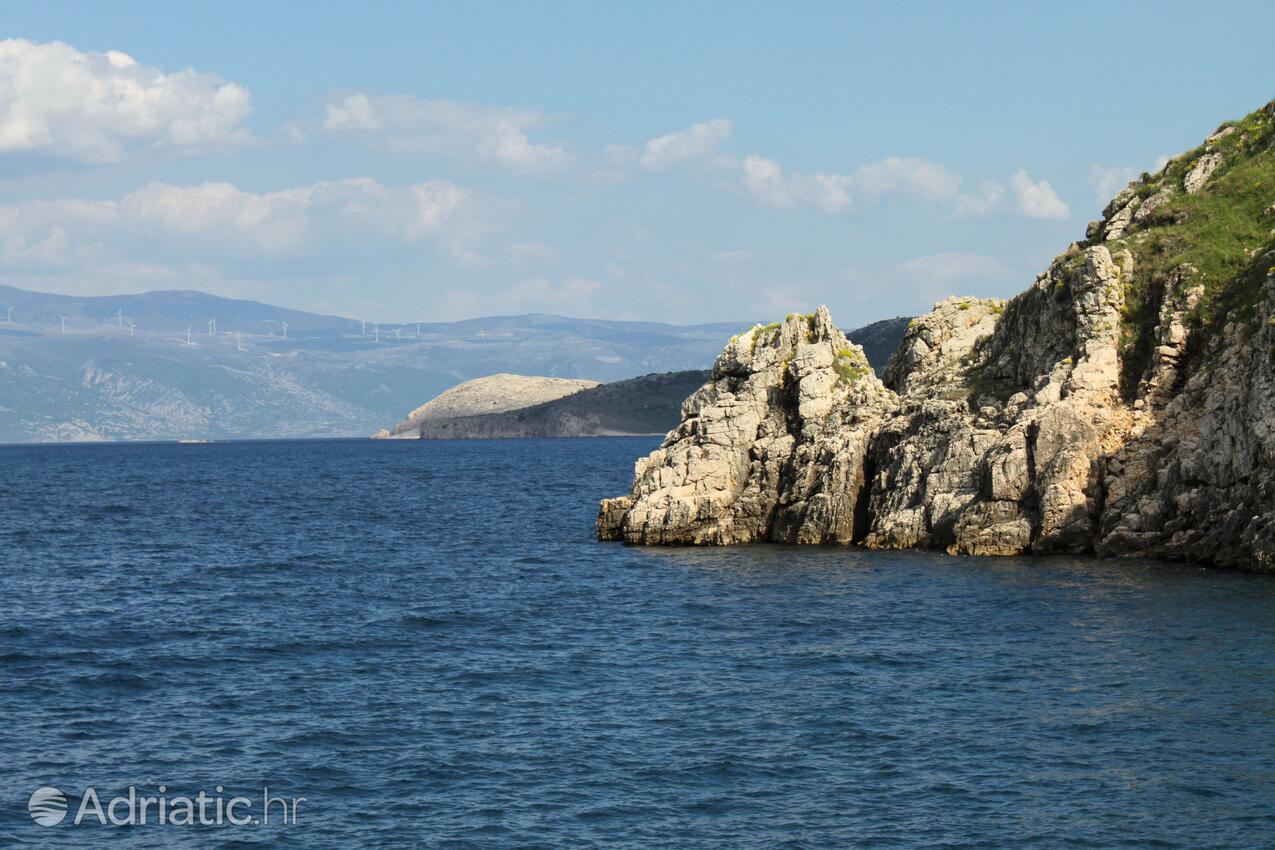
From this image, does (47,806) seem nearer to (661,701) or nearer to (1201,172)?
(661,701)

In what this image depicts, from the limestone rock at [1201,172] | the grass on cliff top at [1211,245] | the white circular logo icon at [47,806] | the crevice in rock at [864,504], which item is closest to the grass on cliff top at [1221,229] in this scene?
the grass on cliff top at [1211,245]

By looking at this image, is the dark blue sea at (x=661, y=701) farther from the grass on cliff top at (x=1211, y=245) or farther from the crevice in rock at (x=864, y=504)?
the grass on cliff top at (x=1211, y=245)

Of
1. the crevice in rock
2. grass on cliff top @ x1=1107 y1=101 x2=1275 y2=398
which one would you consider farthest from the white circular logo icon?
grass on cliff top @ x1=1107 y1=101 x2=1275 y2=398

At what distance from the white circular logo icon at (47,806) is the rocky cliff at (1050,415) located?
48.9 metres

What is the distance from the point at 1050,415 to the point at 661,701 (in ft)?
113

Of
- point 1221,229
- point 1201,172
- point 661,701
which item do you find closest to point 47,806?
point 661,701

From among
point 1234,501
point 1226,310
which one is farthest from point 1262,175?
point 1234,501

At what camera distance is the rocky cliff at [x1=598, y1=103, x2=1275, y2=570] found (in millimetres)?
65688

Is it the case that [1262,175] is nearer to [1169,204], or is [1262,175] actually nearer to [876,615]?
[1169,204]

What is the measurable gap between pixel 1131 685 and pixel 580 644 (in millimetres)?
21023

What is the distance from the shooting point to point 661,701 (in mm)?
44406

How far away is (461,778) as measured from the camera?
36594 millimetres

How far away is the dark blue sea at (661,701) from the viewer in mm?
33219

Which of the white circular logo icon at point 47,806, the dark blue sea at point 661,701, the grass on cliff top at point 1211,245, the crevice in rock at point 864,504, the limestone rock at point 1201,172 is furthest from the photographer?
the limestone rock at point 1201,172
